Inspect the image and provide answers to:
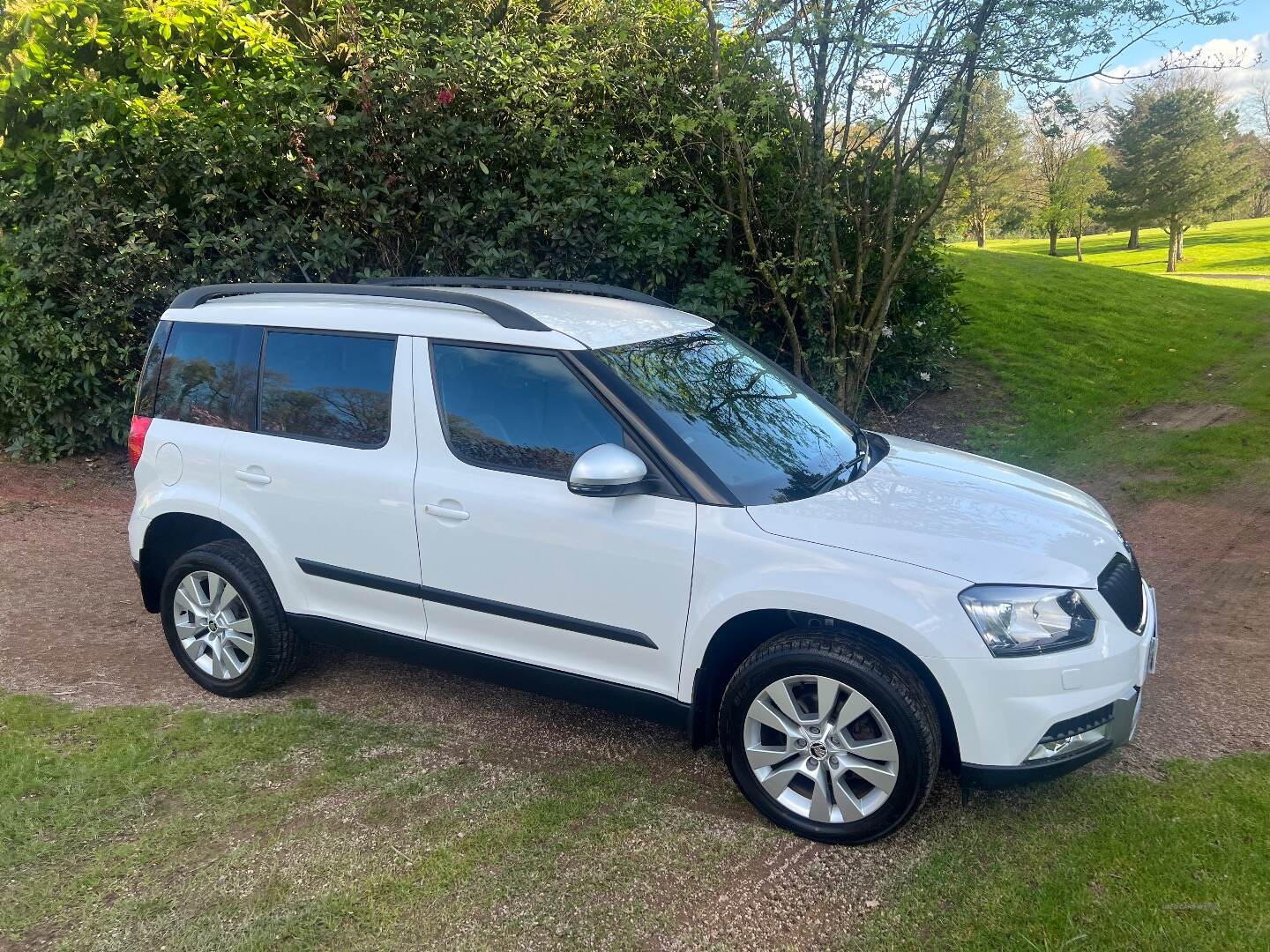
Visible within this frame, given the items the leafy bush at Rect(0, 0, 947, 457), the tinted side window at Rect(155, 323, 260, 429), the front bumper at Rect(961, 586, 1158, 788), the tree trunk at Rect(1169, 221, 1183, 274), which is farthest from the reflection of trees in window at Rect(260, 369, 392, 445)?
the tree trunk at Rect(1169, 221, 1183, 274)

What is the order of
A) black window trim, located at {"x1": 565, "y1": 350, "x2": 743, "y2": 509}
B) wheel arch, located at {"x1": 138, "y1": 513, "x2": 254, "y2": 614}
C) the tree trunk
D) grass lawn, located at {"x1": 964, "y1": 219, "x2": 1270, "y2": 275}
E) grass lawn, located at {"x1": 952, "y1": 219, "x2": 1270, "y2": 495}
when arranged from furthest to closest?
1. grass lawn, located at {"x1": 964, "y1": 219, "x2": 1270, "y2": 275}
2. the tree trunk
3. grass lawn, located at {"x1": 952, "y1": 219, "x2": 1270, "y2": 495}
4. wheel arch, located at {"x1": 138, "y1": 513, "x2": 254, "y2": 614}
5. black window trim, located at {"x1": 565, "y1": 350, "x2": 743, "y2": 509}

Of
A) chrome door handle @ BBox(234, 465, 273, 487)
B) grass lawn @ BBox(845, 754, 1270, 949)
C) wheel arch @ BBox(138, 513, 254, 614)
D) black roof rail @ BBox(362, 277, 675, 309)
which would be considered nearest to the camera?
grass lawn @ BBox(845, 754, 1270, 949)

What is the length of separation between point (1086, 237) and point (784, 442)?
200ft

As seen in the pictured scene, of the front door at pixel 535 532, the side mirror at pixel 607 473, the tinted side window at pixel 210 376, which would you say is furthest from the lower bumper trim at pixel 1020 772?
the tinted side window at pixel 210 376

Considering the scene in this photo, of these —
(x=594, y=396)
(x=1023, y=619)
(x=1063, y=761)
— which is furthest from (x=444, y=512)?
(x=1063, y=761)

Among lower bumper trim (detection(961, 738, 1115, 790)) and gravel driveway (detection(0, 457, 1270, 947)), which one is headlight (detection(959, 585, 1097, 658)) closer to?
lower bumper trim (detection(961, 738, 1115, 790))

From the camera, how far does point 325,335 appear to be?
423 cm

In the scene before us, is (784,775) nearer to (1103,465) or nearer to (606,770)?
(606,770)

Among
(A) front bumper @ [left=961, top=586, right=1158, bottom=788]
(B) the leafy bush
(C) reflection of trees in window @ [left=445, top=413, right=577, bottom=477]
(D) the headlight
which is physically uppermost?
(B) the leafy bush

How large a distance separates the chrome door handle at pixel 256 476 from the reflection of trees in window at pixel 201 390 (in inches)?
8.5

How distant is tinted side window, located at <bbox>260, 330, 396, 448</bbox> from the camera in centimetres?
405

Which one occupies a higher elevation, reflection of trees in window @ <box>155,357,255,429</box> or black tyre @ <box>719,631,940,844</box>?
reflection of trees in window @ <box>155,357,255,429</box>

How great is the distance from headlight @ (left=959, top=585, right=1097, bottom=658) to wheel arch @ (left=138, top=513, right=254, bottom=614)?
10.8 feet

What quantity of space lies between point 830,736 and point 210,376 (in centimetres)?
323
